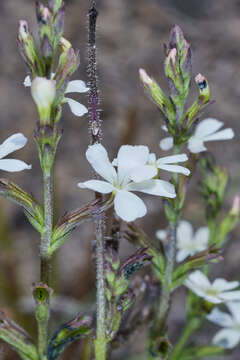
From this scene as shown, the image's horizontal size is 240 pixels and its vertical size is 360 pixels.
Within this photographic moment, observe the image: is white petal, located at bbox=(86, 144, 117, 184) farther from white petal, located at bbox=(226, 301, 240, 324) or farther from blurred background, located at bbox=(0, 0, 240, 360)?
blurred background, located at bbox=(0, 0, 240, 360)

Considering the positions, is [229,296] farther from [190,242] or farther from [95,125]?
[95,125]

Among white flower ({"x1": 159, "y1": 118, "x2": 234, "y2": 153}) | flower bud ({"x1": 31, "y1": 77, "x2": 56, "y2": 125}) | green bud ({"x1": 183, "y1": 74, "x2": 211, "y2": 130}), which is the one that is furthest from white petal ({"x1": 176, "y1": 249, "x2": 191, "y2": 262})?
flower bud ({"x1": 31, "y1": 77, "x2": 56, "y2": 125})

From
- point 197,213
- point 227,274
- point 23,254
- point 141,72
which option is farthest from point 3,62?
point 141,72

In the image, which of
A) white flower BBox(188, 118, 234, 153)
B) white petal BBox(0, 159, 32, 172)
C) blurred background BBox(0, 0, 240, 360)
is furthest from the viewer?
blurred background BBox(0, 0, 240, 360)

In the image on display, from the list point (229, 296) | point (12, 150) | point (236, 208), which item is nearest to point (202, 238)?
point (236, 208)

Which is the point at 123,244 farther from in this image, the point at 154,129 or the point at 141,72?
the point at 141,72

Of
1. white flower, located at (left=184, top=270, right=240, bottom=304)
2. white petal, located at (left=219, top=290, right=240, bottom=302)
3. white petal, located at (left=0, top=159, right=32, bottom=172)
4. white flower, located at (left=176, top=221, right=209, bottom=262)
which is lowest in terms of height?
white petal, located at (left=219, top=290, right=240, bottom=302)

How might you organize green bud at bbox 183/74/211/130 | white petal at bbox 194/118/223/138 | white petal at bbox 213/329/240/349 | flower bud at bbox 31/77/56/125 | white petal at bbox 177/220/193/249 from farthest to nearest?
white petal at bbox 177/220/193/249 < white petal at bbox 213/329/240/349 < white petal at bbox 194/118/223/138 < green bud at bbox 183/74/211/130 < flower bud at bbox 31/77/56/125

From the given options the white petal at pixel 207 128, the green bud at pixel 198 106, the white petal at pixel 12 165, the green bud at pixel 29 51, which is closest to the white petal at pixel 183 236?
the white petal at pixel 207 128
